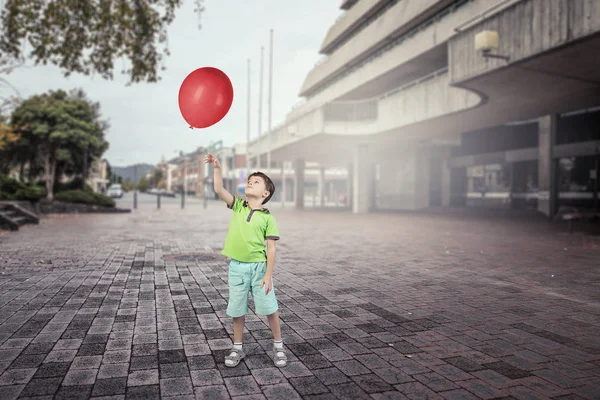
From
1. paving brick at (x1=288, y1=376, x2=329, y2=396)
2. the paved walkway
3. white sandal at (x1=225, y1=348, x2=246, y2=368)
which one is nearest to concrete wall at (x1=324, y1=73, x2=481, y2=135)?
the paved walkway

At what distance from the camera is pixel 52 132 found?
100ft

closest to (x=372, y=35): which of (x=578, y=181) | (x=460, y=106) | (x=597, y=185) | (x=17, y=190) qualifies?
(x=460, y=106)

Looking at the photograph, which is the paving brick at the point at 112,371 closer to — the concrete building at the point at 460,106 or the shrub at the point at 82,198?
the concrete building at the point at 460,106

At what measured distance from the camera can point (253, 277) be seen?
371cm

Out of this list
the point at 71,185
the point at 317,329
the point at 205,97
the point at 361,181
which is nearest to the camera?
the point at 205,97

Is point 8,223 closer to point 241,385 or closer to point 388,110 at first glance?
point 241,385

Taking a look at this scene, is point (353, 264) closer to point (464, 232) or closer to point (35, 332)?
point (35, 332)

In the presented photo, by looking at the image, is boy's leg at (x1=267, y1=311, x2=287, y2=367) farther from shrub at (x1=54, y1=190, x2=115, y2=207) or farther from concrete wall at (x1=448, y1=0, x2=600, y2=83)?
shrub at (x1=54, y1=190, x2=115, y2=207)

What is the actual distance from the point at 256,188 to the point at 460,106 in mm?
16497

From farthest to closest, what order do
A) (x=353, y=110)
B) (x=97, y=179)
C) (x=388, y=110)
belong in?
(x=97, y=179) → (x=353, y=110) → (x=388, y=110)

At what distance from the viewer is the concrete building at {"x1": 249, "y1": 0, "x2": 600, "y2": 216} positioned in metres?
12.5

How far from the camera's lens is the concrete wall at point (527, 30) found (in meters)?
10.4

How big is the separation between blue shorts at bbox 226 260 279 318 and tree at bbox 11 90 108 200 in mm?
30311

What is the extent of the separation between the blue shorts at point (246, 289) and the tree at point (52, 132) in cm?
3031
